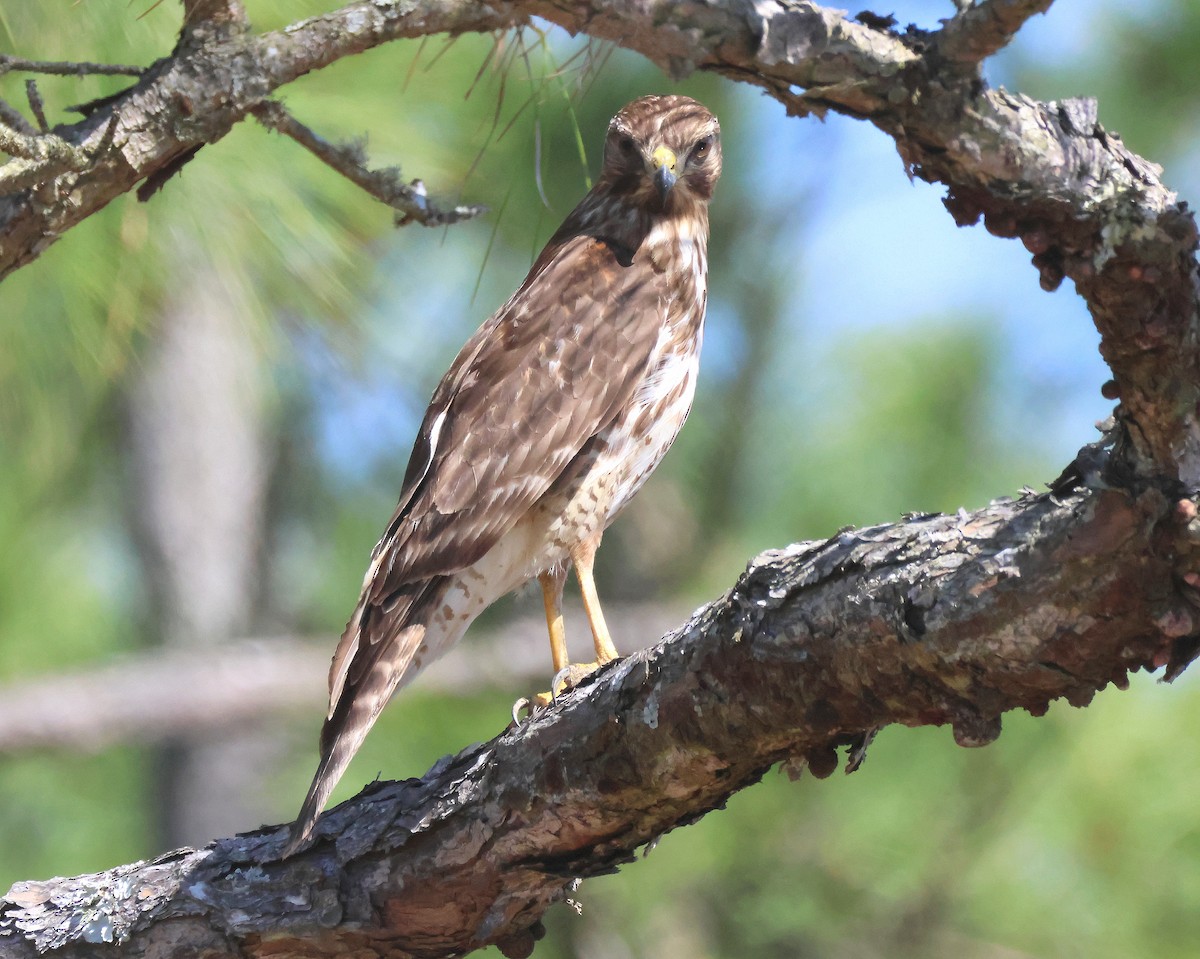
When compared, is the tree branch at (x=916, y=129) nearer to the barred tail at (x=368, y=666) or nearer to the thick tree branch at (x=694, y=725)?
the thick tree branch at (x=694, y=725)

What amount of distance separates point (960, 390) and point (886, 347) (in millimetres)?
679

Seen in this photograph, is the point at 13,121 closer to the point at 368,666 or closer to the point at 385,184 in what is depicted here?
the point at 385,184

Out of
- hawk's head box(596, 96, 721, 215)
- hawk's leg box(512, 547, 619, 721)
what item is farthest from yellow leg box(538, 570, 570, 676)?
hawk's head box(596, 96, 721, 215)

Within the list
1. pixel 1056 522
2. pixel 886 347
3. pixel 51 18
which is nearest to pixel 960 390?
pixel 886 347

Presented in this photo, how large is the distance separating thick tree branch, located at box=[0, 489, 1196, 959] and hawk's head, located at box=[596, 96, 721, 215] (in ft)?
5.41

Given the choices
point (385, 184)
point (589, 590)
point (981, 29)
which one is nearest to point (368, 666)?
point (589, 590)

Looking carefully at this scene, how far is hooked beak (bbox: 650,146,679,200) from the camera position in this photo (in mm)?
3469

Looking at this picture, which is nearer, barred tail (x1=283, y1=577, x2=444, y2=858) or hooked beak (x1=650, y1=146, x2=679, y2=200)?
barred tail (x1=283, y1=577, x2=444, y2=858)

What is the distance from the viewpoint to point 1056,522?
1.61 meters

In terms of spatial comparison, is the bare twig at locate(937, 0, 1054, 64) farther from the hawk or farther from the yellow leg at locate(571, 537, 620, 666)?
the yellow leg at locate(571, 537, 620, 666)

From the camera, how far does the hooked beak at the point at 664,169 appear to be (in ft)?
11.4

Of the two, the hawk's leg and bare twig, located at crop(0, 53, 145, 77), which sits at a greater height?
bare twig, located at crop(0, 53, 145, 77)

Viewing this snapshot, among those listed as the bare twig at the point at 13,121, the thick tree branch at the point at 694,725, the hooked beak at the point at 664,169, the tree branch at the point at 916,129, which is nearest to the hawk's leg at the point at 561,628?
the thick tree branch at the point at 694,725

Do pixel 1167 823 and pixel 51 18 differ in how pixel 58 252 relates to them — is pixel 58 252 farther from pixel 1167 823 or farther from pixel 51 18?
pixel 1167 823
